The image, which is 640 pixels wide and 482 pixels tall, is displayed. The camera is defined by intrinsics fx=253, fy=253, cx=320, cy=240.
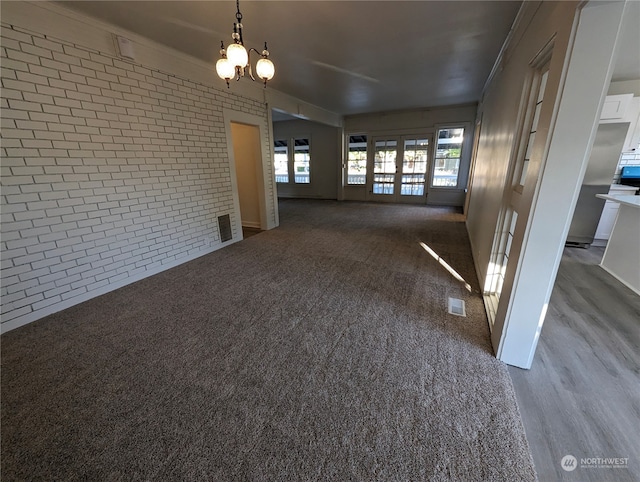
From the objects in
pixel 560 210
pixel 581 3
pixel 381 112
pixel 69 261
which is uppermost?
pixel 381 112

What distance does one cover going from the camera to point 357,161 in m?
8.77

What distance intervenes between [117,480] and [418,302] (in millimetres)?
2435

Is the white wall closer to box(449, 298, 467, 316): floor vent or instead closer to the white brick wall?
box(449, 298, 467, 316): floor vent

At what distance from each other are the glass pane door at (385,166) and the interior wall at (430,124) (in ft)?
1.17

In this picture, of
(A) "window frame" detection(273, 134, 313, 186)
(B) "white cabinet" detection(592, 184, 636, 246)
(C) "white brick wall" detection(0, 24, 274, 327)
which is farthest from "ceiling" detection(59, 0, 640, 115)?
(A) "window frame" detection(273, 134, 313, 186)

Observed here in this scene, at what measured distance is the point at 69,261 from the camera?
258 cm

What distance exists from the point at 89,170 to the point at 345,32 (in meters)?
3.14

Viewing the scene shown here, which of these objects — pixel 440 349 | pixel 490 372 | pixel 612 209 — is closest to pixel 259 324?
pixel 440 349

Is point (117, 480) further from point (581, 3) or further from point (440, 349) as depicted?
point (581, 3)

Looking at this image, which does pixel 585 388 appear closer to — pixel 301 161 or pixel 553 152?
pixel 553 152

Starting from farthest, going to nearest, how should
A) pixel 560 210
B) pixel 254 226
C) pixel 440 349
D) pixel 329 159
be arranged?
pixel 329 159 → pixel 254 226 → pixel 440 349 → pixel 560 210

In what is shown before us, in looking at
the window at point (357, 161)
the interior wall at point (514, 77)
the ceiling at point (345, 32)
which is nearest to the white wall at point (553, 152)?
the interior wall at point (514, 77)

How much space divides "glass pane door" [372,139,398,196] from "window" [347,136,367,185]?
1.29 ft

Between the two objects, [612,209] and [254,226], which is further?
[254,226]
